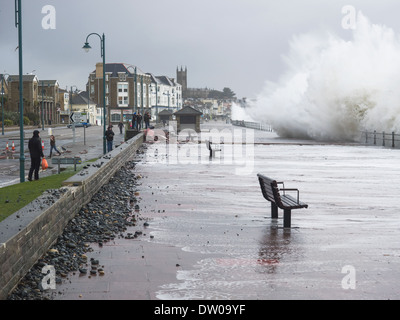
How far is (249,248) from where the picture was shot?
393 inches

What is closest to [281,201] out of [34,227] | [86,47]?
[34,227]

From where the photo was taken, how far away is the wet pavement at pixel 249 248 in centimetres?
759

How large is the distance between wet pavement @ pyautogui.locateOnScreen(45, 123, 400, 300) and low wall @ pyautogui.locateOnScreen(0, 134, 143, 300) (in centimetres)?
57

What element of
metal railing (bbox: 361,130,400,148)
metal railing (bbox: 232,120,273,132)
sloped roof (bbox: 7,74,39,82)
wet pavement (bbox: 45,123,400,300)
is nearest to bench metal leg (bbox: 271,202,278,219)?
wet pavement (bbox: 45,123,400,300)

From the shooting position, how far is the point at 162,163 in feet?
87.7

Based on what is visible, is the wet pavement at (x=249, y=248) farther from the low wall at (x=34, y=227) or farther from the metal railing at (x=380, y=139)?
the metal railing at (x=380, y=139)

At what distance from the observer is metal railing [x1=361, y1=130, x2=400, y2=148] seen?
41816 mm

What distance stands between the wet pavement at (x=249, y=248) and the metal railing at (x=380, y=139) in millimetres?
23858

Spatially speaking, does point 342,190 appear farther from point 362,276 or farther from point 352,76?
point 352,76

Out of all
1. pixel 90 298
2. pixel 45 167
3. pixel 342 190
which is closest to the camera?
pixel 90 298

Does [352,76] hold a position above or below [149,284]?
above

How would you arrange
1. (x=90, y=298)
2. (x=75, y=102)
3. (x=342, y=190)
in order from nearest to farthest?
(x=90, y=298)
(x=342, y=190)
(x=75, y=102)
